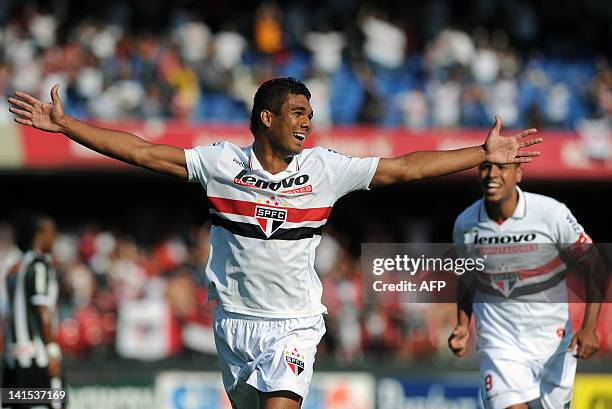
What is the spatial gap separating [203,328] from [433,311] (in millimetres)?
3269

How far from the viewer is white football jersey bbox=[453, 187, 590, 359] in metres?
8.20

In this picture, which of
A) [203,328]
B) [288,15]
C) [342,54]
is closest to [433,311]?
[203,328]

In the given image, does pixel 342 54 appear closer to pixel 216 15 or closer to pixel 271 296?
pixel 216 15

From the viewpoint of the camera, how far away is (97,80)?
18.8m

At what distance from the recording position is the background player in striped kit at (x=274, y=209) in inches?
267

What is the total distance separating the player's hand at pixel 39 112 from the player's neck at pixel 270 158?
125cm

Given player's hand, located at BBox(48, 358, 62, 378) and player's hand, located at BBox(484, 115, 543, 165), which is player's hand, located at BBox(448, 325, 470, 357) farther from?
player's hand, located at BBox(48, 358, 62, 378)

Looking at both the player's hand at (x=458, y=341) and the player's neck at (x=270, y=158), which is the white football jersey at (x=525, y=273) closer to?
the player's hand at (x=458, y=341)

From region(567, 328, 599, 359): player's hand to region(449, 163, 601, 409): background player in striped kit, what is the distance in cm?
35

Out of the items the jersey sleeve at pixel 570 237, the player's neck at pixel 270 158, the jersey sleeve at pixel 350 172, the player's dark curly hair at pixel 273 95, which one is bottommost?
the jersey sleeve at pixel 570 237

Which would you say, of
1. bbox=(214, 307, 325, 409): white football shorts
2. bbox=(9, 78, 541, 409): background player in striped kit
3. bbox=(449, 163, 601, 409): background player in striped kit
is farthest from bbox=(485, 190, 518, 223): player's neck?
bbox=(214, 307, 325, 409): white football shorts

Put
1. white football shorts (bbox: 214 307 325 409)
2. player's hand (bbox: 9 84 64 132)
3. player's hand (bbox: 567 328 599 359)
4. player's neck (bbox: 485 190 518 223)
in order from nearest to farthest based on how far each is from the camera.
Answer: player's hand (bbox: 9 84 64 132)
white football shorts (bbox: 214 307 325 409)
player's hand (bbox: 567 328 599 359)
player's neck (bbox: 485 190 518 223)

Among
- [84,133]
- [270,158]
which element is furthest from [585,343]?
[84,133]

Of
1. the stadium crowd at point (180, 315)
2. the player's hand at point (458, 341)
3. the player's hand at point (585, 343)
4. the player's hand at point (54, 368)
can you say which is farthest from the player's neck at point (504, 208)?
the stadium crowd at point (180, 315)
